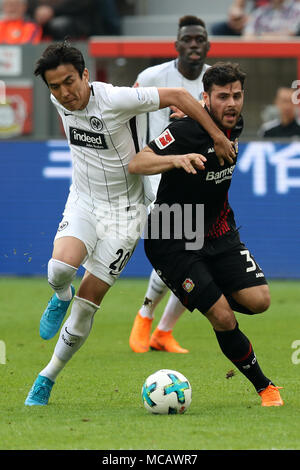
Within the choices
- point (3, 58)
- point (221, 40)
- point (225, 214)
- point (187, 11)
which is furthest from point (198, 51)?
point (187, 11)

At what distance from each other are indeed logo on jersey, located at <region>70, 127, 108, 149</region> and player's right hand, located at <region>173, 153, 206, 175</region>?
0.75 metres

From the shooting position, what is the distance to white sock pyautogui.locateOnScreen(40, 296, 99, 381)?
6.10 metres

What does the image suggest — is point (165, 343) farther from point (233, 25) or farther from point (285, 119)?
point (233, 25)

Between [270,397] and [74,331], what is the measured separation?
1.29 meters

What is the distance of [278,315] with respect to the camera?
10570 mm

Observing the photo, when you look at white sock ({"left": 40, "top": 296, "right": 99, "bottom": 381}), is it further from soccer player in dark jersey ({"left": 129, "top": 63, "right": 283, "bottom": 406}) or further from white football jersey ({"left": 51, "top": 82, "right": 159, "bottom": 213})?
white football jersey ({"left": 51, "top": 82, "right": 159, "bottom": 213})

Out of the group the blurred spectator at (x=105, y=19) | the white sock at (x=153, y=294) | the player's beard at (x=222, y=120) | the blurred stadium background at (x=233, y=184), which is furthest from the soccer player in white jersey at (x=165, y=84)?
the blurred spectator at (x=105, y=19)

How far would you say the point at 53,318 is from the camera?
6.22m

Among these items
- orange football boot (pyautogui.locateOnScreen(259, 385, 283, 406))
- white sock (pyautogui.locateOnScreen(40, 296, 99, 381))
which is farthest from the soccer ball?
white sock (pyautogui.locateOnScreen(40, 296, 99, 381))

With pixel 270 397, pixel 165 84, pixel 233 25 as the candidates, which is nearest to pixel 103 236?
pixel 270 397

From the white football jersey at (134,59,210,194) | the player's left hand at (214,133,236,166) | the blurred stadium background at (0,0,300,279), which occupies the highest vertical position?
the player's left hand at (214,133,236,166)

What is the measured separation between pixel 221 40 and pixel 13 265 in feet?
14.8

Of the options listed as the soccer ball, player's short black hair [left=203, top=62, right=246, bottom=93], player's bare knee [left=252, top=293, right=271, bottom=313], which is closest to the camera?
the soccer ball
